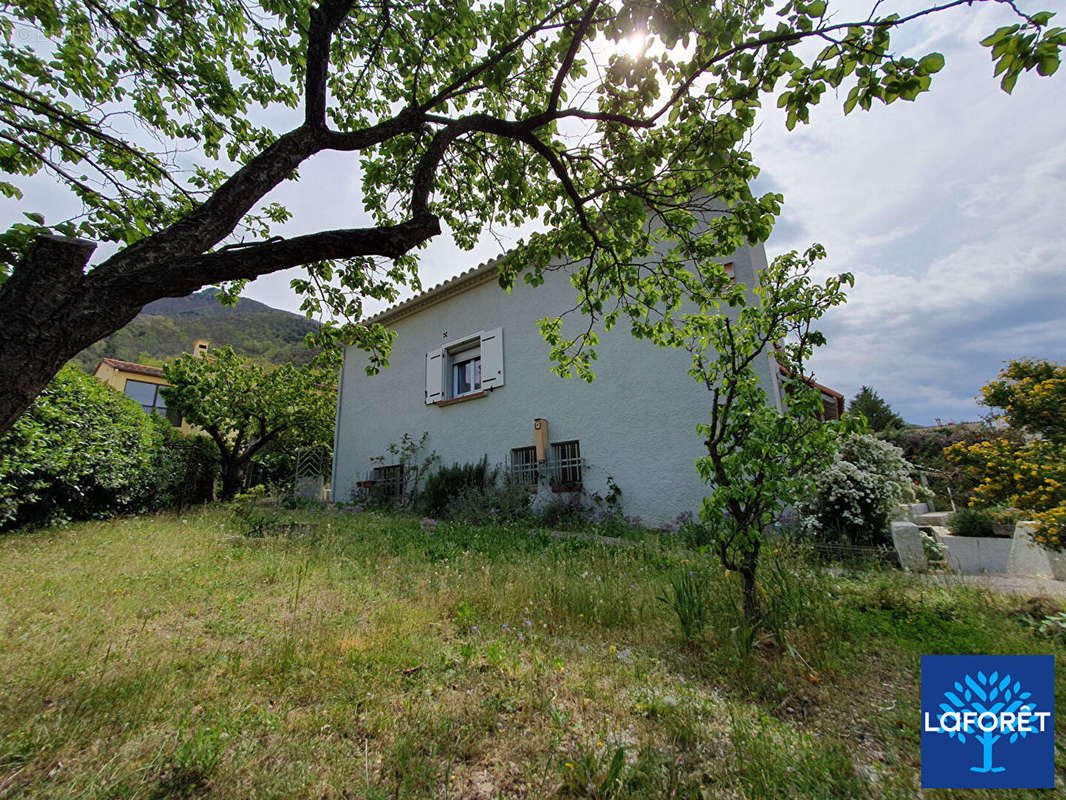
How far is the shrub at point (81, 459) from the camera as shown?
575cm

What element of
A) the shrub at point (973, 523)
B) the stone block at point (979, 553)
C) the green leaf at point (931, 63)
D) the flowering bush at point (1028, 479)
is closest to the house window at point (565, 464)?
the stone block at point (979, 553)

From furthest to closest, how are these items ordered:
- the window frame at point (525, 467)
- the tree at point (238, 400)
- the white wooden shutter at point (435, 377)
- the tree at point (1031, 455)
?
the tree at point (238, 400) < the white wooden shutter at point (435, 377) < the window frame at point (525, 467) < the tree at point (1031, 455)

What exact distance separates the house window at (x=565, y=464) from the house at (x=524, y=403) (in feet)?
0.06

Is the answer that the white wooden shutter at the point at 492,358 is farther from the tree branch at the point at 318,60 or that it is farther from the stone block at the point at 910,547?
the stone block at the point at 910,547

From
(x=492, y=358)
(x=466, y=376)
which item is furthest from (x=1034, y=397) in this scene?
(x=466, y=376)

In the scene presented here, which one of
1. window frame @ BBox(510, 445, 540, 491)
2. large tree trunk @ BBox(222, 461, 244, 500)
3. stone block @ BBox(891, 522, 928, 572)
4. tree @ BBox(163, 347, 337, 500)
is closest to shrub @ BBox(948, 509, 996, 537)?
stone block @ BBox(891, 522, 928, 572)

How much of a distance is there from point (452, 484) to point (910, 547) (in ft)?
23.9

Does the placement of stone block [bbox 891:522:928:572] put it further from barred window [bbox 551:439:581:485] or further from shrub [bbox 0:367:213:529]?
shrub [bbox 0:367:213:529]

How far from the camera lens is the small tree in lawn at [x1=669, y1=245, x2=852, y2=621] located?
2395mm

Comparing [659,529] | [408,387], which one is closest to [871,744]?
[659,529]

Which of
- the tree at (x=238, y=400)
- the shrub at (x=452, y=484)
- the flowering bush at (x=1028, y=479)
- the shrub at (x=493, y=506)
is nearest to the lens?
the flowering bush at (x=1028, y=479)

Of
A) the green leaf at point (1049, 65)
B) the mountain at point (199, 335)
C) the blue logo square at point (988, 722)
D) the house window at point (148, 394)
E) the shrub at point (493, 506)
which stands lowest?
the blue logo square at point (988, 722)

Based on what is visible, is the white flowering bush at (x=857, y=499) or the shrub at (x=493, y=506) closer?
the white flowering bush at (x=857, y=499)

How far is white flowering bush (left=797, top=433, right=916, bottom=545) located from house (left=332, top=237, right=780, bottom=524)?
1456 mm
